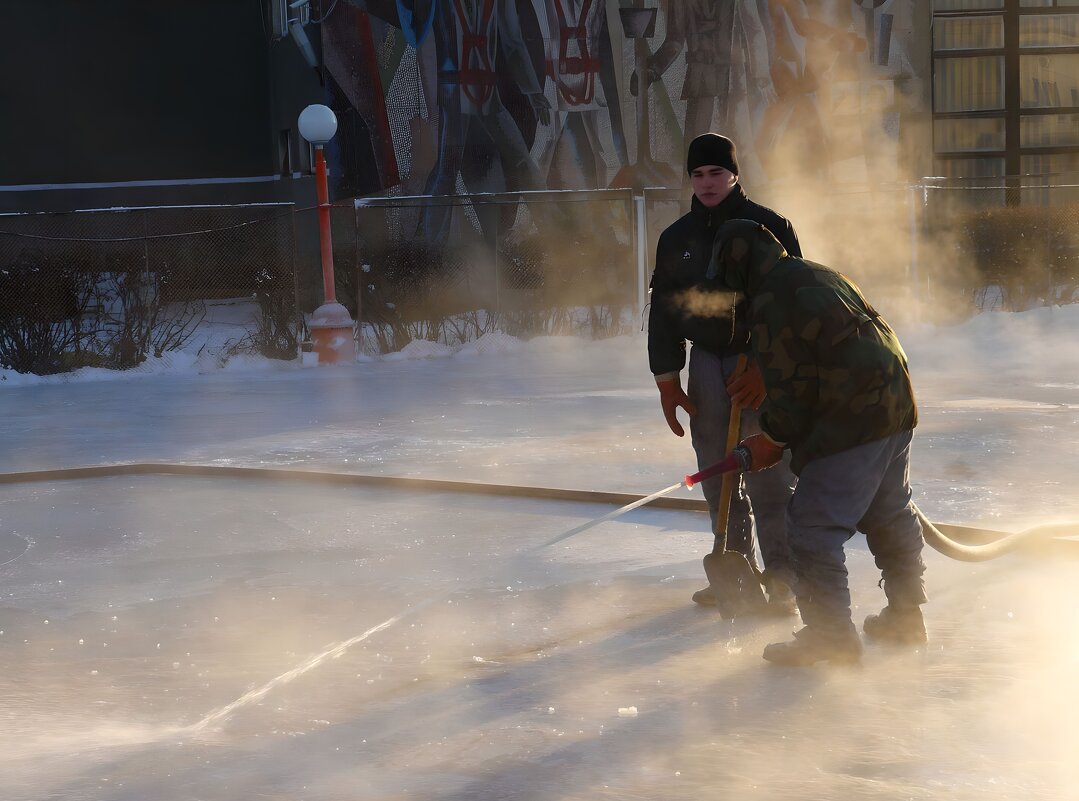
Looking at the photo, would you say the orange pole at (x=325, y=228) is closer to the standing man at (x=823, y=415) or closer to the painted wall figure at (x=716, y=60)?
the painted wall figure at (x=716, y=60)

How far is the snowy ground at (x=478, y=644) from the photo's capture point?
3.93m

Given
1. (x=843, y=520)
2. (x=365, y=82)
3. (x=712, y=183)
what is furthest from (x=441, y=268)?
(x=843, y=520)

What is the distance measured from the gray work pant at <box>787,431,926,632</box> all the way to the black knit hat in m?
1.19

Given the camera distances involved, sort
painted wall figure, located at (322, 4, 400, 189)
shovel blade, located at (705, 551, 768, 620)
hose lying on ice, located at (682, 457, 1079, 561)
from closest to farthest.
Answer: hose lying on ice, located at (682, 457, 1079, 561) < shovel blade, located at (705, 551, 768, 620) < painted wall figure, located at (322, 4, 400, 189)

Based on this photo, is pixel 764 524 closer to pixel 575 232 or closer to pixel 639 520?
pixel 639 520

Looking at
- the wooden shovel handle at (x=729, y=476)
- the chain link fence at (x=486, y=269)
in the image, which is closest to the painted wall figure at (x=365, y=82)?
the chain link fence at (x=486, y=269)

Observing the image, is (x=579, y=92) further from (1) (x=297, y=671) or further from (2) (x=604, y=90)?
(1) (x=297, y=671)

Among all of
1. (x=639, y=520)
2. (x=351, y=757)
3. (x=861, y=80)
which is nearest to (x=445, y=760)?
(x=351, y=757)

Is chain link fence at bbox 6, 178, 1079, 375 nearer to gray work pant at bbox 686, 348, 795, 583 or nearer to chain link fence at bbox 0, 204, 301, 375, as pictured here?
chain link fence at bbox 0, 204, 301, 375

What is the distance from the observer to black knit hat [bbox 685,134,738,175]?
5219 millimetres

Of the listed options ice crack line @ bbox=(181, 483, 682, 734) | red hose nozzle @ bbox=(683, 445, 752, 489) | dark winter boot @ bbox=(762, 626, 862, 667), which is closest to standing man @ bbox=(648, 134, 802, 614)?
red hose nozzle @ bbox=(683, 445, 752, 489)

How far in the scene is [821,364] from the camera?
185 inches

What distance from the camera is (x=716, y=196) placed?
527 centimetres

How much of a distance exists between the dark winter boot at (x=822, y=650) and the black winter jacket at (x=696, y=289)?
114cm
